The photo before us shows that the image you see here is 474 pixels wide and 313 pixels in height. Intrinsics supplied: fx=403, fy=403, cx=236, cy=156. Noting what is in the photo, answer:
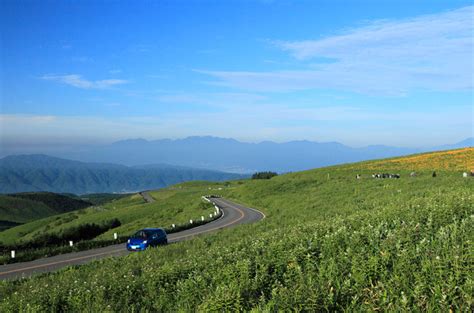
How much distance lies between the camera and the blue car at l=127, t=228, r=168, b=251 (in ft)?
96.7

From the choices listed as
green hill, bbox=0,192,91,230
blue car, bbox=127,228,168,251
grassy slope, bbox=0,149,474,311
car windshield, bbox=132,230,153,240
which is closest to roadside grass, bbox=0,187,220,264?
blue car, bbox=127,228,168,251

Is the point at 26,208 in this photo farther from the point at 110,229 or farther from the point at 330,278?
the point at 330,278

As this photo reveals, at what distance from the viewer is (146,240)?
2962 centimetres

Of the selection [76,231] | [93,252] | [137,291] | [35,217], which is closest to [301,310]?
[137,291]

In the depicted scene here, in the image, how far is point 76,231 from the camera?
5319 cm

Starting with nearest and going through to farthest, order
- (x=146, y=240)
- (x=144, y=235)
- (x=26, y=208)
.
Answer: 1. (x=146, y=240)
2. (x=144, y=235)
3. (x=26, y=208)

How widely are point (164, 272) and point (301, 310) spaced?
6.35 meters

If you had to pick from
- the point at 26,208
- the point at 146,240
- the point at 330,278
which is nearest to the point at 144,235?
the point at 146,240

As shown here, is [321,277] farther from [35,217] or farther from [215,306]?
[35,217]

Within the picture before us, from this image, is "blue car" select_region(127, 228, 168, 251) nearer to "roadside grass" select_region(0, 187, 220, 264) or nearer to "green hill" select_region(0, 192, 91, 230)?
"roadside grass" select_region(0, 187, 220, 264)

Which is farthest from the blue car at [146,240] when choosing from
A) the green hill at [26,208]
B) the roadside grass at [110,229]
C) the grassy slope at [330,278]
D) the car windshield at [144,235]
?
the green hill at [26,208]

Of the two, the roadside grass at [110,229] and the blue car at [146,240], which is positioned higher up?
the blue car at [146,240]

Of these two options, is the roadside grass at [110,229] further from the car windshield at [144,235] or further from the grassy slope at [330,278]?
the grassy slope at [330,278]

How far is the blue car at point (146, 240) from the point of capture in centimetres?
2947
